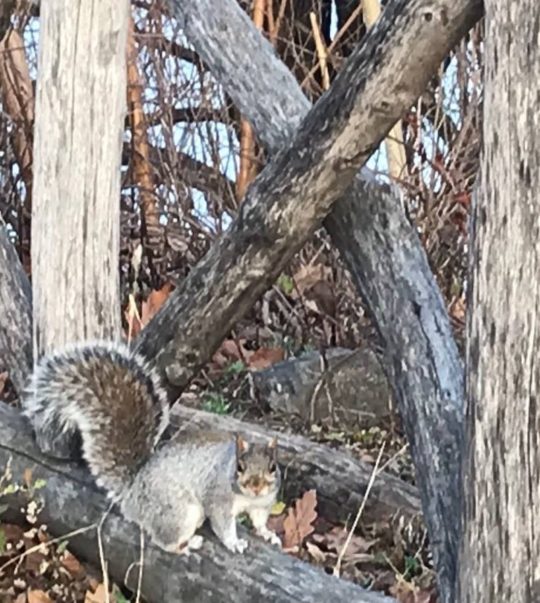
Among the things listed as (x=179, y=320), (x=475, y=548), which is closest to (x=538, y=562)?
(x=475, y=548)

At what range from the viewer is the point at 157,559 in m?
2.88

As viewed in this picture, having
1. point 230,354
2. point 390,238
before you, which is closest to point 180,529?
point 390,238

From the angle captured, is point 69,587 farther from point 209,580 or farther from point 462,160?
point 462,160

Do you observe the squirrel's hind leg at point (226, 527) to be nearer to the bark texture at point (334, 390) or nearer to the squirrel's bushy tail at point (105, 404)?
the squirrel's bushy tail at point (105, 404)

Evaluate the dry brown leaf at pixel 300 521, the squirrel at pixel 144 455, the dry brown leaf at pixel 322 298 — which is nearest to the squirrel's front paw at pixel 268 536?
the squirrel at pixel 144 455

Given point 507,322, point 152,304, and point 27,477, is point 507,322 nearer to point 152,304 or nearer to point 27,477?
point 27,477

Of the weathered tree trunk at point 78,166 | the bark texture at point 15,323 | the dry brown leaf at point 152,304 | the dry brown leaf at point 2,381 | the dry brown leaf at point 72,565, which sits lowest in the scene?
the dry brown leaf at point 72,565

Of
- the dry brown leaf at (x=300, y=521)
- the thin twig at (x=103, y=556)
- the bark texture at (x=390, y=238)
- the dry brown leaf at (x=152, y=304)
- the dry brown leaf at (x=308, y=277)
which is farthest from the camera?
the dry brown leaf at (x=308, y=277)

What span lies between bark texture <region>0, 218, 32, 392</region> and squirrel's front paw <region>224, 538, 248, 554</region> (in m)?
0.91

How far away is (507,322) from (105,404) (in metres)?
1.28

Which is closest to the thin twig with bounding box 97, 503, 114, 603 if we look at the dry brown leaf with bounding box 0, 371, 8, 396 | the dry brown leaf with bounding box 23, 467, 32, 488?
the dry brown leaf with bounding box 23, 467, 32, 488

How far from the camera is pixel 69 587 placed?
3.11 metres

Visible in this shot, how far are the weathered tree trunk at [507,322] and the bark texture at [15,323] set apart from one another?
1662mm

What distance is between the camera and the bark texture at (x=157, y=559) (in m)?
2.58
